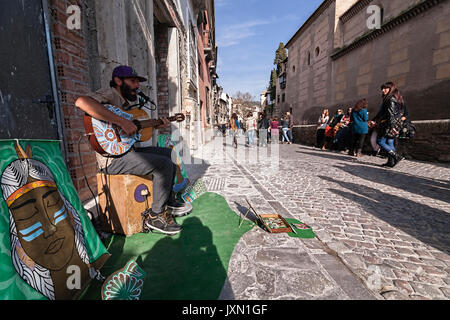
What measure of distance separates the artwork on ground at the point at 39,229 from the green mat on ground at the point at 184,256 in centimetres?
30

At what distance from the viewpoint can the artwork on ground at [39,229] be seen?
112cm

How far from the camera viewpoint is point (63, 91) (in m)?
2.43

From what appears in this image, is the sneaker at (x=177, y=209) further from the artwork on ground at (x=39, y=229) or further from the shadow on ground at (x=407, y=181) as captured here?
the shadow on ground at (x=407, y=181)

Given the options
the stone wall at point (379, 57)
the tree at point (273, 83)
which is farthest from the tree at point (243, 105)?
the stone wall at point (379, 57)

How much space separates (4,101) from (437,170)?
27.2 feet

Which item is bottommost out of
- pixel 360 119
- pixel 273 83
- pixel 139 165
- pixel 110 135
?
pixel 139 165

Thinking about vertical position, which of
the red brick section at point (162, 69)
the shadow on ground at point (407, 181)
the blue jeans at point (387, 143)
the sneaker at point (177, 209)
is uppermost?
the red brick section at point (162, 69)

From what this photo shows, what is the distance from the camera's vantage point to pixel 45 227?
1313 millimetres

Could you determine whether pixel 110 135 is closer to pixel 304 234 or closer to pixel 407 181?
pixel 304 234

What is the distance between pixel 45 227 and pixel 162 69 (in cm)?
655

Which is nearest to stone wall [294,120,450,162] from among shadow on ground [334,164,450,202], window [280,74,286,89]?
shadow on ground [334,164,450,202]

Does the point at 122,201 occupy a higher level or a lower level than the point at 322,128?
lower

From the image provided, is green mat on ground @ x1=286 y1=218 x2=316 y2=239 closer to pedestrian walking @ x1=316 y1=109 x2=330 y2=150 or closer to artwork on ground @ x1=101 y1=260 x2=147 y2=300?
artwork on ground @ x1=101 y1=260 x2=147 y2=300

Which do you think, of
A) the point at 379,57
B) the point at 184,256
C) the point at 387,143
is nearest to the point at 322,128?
the point at 379,57
